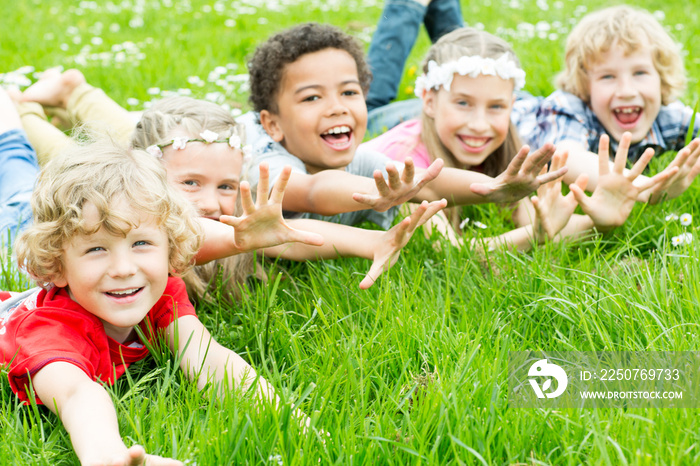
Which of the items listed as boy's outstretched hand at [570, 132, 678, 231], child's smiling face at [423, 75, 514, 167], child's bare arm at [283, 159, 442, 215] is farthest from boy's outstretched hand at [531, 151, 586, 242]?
child's smiling face at [423, 75, 514, 167]

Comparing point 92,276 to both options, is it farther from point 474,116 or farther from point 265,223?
point 474,116

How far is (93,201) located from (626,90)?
273 cm

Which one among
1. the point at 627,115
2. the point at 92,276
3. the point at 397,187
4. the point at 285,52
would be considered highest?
the point at 627,115

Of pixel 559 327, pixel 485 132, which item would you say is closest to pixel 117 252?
pixel 559 327

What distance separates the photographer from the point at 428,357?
1943mm

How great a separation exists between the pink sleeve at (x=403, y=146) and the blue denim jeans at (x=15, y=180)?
5.08 ft

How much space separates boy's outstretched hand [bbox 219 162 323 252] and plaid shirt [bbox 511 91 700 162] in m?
1.98

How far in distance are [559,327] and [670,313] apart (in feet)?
1.02

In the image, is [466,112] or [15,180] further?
[466,112]

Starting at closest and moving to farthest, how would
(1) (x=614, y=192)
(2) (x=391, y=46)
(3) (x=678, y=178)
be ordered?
(1) (x=614, y=192) < (3) (x=678, y=178) < (2) (x=391, y=46)

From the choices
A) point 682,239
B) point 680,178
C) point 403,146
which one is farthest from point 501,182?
point 403,146

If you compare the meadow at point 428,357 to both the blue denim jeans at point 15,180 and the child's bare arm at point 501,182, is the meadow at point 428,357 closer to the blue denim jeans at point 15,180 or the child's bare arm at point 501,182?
the child's bare arm at point 501,182

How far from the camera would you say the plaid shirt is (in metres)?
3.59

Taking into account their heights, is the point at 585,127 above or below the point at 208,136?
above
